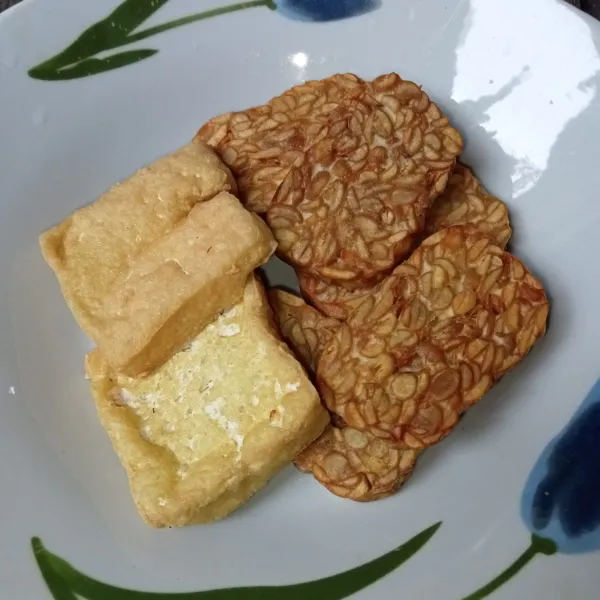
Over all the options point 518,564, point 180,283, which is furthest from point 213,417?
point 518,564

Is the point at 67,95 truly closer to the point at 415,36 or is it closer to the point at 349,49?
the point at 349,49

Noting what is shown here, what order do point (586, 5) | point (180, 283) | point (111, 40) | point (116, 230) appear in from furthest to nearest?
point (586, 5) → point (111, 40) → point (116, 230) → point (180, 283)

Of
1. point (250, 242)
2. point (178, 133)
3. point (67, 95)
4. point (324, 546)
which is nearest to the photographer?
point (250, 242)

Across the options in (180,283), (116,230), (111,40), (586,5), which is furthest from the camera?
(586,5)

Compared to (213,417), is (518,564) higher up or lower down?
lower down

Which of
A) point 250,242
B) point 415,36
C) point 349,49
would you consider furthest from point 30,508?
point 415,36

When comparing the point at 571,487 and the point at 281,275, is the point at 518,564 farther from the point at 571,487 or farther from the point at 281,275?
the point at 281,275

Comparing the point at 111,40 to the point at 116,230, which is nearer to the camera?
the point at 116,230
